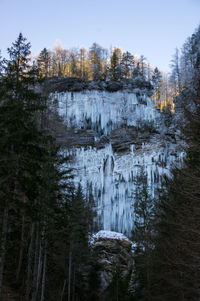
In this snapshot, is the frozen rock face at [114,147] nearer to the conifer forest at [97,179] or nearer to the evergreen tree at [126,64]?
the conifer forest at [97,179]

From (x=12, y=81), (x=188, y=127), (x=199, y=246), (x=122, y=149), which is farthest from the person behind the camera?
(x=122, y=149)

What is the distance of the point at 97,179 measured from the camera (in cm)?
3603

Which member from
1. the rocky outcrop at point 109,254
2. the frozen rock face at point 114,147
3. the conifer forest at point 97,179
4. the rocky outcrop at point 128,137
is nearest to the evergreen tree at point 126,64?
the conifer forest at point 97,179

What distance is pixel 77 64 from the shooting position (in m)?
50.9

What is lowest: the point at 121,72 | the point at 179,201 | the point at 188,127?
the point at 179,201

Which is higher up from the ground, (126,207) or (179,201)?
(126,207)

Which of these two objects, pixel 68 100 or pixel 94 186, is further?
pixel 68 100

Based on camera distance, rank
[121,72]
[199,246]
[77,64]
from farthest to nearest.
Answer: [77,64] → [121,72] → [199,246]

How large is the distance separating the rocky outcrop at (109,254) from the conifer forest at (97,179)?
0.28 feet

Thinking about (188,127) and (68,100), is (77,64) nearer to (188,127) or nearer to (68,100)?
(68,100)

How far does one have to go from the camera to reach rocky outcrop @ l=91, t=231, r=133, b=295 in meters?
21.0

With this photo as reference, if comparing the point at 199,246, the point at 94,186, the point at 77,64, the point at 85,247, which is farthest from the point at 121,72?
the point at 199,246

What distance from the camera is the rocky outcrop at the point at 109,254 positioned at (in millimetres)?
20984

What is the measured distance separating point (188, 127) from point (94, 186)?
2799cm
